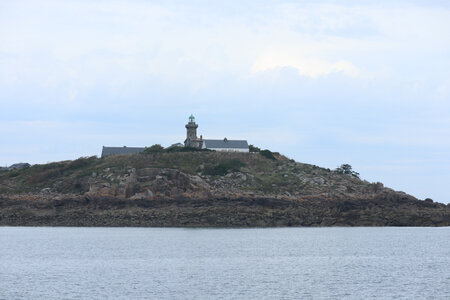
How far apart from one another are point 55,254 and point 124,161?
59937 millimetres

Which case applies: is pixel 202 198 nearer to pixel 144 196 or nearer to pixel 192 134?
pixel 144 196

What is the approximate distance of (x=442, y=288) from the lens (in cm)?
4153

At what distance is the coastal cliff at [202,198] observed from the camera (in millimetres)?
97750

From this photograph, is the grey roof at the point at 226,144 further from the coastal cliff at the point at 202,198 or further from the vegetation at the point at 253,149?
the coastal cliff at the point at 202,198

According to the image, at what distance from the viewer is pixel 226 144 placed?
142 metres

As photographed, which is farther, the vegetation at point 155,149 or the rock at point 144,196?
the vegetation at point 155,149

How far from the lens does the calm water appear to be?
40125mm

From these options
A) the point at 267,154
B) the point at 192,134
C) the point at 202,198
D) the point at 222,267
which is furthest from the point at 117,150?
the point at 222,267

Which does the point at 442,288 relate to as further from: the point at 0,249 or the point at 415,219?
the point at 415,219

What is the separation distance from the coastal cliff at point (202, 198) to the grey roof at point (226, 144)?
2133 centimetres

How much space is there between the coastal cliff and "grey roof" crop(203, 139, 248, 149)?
70.0 ft

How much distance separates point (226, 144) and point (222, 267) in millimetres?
90042

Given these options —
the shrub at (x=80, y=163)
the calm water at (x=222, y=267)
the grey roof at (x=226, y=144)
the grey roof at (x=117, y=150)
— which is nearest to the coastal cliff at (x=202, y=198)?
the shrub at (x=80, y=163)

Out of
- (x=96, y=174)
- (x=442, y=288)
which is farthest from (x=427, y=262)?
(x=96, y=174)
